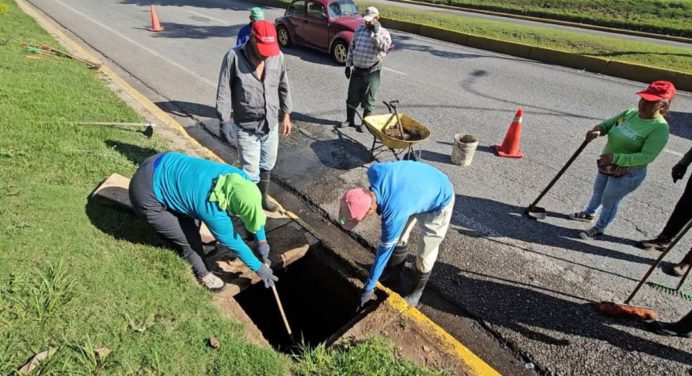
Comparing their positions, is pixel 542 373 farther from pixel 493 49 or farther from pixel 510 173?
pixel 493 49

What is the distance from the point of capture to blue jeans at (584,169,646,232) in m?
4.13

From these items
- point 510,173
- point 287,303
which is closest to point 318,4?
point 510,173

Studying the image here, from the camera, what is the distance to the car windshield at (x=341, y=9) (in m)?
10.9

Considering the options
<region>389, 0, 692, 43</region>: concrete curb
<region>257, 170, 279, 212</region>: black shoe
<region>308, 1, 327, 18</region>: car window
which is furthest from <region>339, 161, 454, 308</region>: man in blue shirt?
<region>389, 0, 692, 43</region>: concrete curb

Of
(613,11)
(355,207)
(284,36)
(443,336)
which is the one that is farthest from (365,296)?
(613,11)

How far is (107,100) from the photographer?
7.05 metres

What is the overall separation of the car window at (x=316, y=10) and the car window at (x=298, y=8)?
0.29 meters

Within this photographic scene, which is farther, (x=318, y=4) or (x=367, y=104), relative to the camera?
(x=318, y=4)

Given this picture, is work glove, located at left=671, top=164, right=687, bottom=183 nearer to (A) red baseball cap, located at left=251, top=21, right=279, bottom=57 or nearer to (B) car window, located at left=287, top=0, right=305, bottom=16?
(A) red baseball cap, located at left=251, top=21, right=279, bottom=57

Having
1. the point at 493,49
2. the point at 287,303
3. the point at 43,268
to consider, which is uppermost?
the point at 493,49

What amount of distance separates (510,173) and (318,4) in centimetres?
778

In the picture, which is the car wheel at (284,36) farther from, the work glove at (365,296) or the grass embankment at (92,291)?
the work glove at (365,296)

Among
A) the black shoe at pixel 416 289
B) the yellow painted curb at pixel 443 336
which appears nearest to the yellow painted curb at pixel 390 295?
the yellow painted curb at pixel 443 336

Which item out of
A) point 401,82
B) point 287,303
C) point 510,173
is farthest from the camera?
point 401,82
